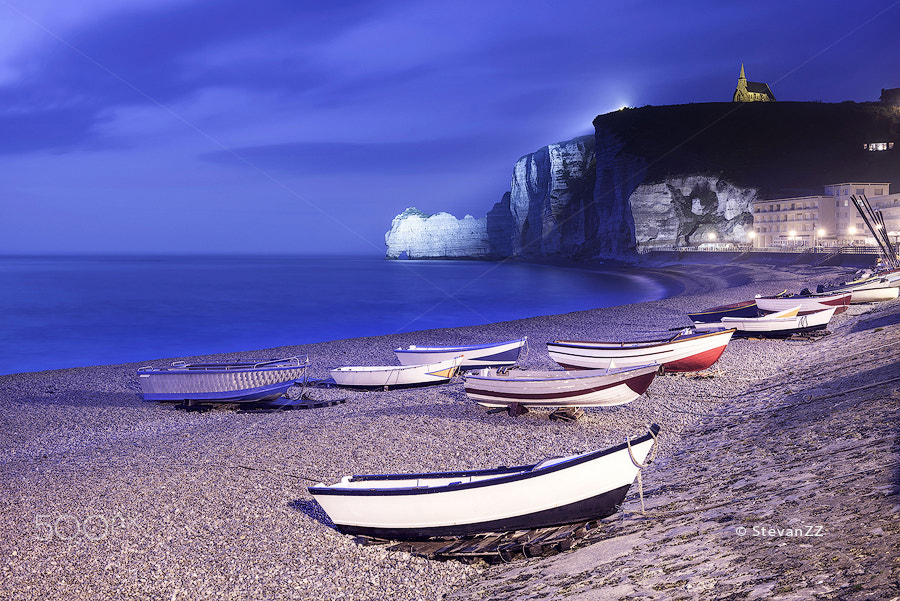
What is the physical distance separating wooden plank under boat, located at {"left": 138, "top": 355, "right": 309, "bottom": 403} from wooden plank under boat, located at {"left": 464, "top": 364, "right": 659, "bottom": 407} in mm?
6573

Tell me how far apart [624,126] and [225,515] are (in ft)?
369

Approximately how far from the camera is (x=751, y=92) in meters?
158

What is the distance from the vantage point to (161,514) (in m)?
8.65

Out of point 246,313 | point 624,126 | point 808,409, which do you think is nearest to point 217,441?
point 808,409

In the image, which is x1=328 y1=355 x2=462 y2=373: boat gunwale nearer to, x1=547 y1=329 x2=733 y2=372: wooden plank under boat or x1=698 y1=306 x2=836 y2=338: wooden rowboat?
x1=547 y1=329 x2=733 y2=372: wooden plank under boat

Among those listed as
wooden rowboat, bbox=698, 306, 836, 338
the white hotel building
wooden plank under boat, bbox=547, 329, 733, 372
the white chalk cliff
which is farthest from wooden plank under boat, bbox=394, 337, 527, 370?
the white chalk cliff

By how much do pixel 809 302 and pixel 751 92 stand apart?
155942 mm

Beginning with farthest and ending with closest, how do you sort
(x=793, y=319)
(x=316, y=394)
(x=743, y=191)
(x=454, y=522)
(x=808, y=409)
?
(x=743, y=191)
(x=793, y=319)
(x=316, y=394)
(x=808, y=409)
(x=454, y=522)

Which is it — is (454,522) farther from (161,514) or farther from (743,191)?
(743,191)

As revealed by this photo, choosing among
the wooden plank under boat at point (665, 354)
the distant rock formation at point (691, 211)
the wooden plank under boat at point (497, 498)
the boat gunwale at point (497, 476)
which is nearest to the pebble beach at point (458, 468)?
the wooden plank under boat at point (497, 498)

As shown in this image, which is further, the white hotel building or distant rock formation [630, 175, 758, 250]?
distant rock formation [630, 175, 758, 250]

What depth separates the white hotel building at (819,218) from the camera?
249 feet

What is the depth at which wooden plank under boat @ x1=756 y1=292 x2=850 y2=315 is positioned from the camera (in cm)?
2564

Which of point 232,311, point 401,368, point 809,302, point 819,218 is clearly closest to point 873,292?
point 809,302
